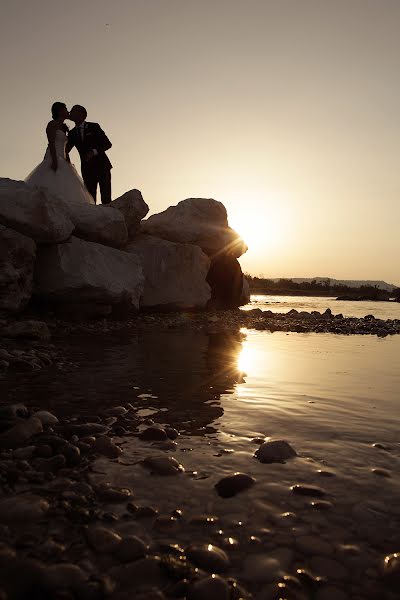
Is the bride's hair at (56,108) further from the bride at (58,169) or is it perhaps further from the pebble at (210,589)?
the pebble at (210,589)

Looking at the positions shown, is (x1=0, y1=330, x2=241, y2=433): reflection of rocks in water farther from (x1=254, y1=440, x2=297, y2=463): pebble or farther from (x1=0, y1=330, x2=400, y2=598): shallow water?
(x1=254, y1=440, x2=297, y2=463): pebble

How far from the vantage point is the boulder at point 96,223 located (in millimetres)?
10500

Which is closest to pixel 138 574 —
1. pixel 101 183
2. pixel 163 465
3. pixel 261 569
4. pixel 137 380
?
pixel 261 569

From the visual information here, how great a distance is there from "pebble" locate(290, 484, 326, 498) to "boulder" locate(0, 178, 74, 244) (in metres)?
7.66

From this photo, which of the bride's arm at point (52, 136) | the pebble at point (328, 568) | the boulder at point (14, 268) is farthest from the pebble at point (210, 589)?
the bride's arm at point (52, 136)

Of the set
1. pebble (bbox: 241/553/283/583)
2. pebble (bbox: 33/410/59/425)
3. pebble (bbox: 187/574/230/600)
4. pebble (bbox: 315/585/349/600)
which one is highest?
pebble (bbox: 33/410/59/425)

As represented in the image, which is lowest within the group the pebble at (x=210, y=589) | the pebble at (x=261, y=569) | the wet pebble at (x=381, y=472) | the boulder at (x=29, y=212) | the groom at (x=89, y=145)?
the wet pebble at (x=381, y=472)

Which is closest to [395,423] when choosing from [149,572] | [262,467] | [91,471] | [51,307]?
[262,467]

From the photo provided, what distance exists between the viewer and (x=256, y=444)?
2902mm

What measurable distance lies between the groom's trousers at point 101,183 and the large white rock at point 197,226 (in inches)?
79.2

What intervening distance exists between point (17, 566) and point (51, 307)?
8406 millimetres

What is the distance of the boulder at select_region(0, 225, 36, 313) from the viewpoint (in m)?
7.88

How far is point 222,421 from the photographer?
3.42 metres

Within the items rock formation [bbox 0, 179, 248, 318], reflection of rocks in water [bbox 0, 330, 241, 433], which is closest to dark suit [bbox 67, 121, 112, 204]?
rock formation [bbox 0, 179, 248, 318]
